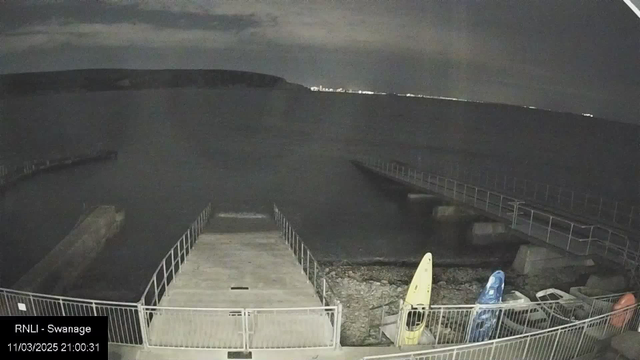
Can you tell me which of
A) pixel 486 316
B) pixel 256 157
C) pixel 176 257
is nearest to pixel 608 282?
pixel 486 316

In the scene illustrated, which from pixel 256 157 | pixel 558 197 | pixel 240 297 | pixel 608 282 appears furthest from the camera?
pixel 558 197

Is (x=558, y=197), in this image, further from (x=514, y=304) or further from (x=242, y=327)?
(x=242, y=327)

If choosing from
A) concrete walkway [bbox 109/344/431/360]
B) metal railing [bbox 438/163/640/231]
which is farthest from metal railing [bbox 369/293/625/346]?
metal railing [bbox 438/163/640/231]

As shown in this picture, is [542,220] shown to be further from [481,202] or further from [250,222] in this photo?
[250,222]

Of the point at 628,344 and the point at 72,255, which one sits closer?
the point at 628,344

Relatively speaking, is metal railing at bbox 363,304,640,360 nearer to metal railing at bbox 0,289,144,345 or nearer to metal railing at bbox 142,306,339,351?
metal railing at bbox 142,306,339,351

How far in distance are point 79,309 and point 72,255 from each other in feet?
0.86

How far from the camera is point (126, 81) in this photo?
6.31 ft

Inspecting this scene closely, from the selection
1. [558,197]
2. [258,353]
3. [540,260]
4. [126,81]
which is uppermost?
[126,81]

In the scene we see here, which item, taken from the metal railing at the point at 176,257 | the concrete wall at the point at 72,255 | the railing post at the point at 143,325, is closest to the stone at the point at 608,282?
the metal railing at the point at 176,257

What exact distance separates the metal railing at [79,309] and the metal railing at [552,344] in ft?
3.77

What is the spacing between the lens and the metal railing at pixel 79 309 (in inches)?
70.9

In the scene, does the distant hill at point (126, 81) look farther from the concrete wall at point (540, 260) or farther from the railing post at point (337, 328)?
the concrete wall at point (540, 260)

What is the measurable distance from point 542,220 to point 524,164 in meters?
0.34
